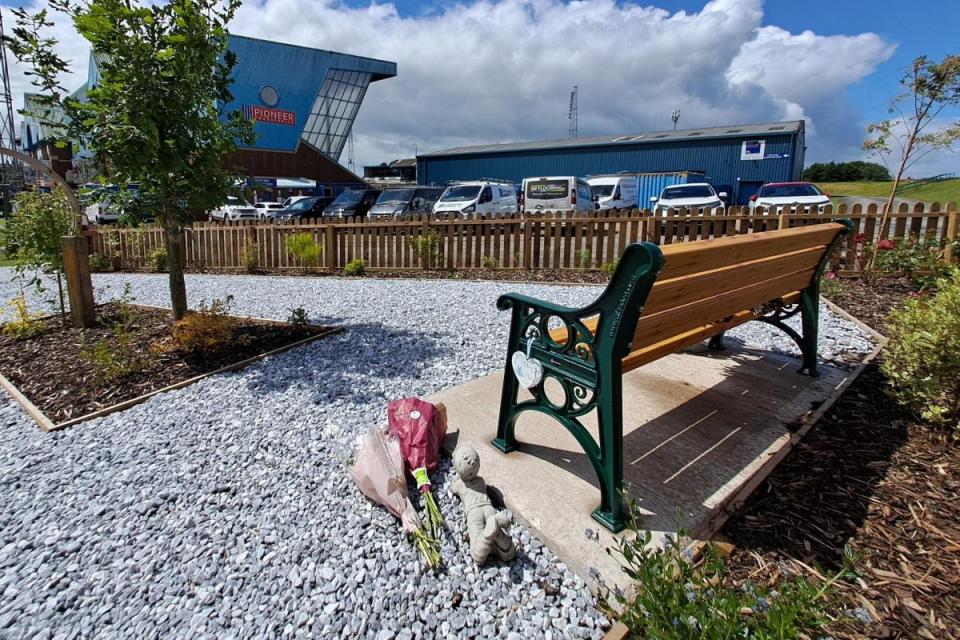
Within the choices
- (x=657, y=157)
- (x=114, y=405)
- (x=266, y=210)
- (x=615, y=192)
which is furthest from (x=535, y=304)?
(x=657, y=157)

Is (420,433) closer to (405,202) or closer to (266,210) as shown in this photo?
(405,202)

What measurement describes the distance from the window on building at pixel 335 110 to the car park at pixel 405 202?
96.2 ft

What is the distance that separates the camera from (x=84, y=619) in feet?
6.43

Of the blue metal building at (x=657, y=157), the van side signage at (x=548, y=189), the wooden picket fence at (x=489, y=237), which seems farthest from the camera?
the blue metal building at (x=657, y=157)

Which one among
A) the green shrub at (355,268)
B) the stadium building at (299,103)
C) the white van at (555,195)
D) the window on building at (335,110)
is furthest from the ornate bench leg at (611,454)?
the window on building at (335,110)

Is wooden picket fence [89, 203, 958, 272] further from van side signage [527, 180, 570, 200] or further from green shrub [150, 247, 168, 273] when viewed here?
van side signage [527, 180, 570, 200]

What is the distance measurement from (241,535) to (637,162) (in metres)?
A: 37.5

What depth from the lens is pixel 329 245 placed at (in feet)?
36.1

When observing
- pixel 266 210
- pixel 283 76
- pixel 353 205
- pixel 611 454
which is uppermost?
pixel 283 76

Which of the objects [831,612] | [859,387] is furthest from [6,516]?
[859,387]

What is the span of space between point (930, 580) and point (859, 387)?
2.05 metres

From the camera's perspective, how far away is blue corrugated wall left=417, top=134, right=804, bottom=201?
31.3 metres

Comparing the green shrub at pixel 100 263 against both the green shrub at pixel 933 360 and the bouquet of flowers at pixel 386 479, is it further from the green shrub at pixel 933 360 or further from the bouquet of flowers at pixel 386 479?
the green shrub at pixel 933 360

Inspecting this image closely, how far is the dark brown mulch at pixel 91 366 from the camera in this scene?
3.83 m
